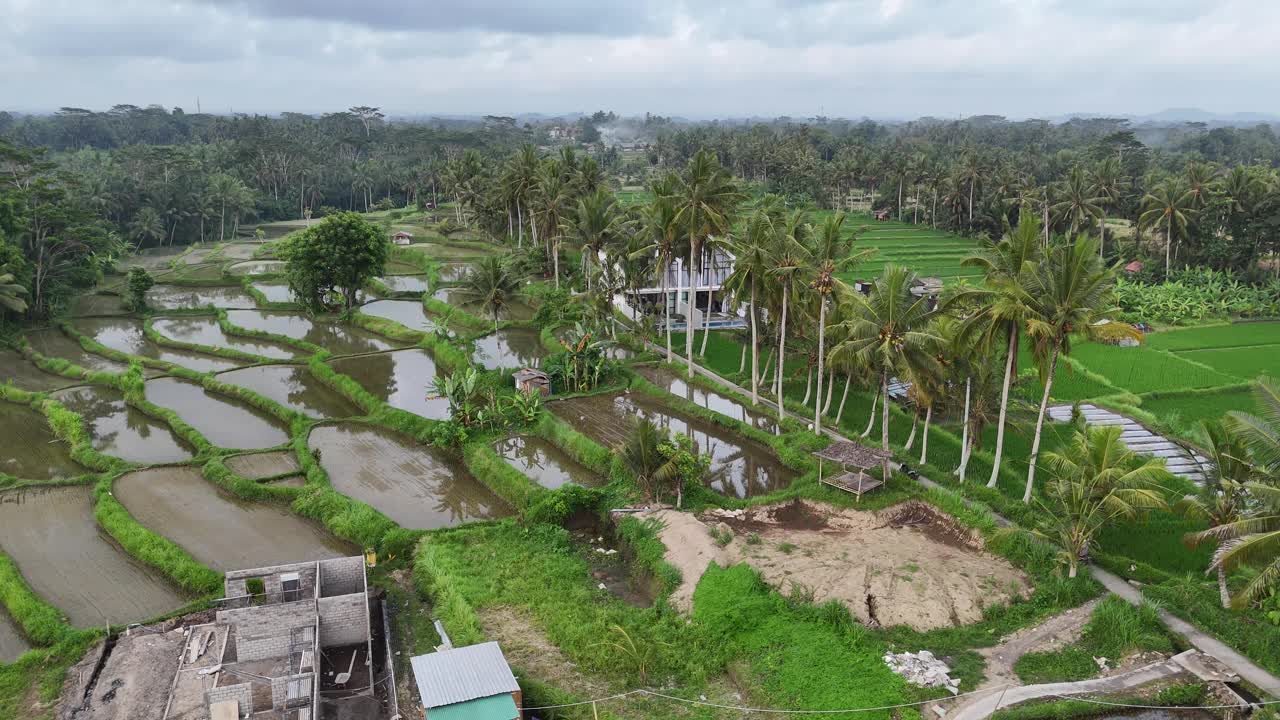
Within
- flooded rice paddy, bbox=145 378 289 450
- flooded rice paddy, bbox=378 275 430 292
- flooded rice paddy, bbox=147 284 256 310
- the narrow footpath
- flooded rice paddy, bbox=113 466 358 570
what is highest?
flooded rice paddy, bbox=378 275 430 292

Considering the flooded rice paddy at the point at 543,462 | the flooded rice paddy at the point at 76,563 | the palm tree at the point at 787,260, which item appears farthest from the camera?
the palm tree at the point at 787,260

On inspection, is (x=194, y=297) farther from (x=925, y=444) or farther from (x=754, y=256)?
(x=925, y=444)

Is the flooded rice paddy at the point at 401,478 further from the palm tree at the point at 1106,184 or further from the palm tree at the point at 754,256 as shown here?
the palm tree at the point at 1106,184

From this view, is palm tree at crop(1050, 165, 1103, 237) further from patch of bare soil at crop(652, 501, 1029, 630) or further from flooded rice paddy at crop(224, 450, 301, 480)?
flooded rice paddy at crop(224, 450, 301, 480)

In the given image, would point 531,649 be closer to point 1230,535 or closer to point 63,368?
point 1230,535

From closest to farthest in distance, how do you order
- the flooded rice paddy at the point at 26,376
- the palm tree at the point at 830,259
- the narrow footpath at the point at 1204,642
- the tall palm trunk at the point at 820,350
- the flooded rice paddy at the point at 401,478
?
the narrow footpath at the point at 1204,642 → the flooded rice paddy at the point at 401,478 → the palm tree at the point at 830,259 → the tall palm trunk at the point at 820,350 → the flooded rice paddy at the point at 26,376

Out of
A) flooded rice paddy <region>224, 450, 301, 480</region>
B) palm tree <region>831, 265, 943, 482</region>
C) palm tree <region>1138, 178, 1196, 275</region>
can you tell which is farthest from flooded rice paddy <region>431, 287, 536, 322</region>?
palm tree <region>1138, 178, 1196, 275</region>

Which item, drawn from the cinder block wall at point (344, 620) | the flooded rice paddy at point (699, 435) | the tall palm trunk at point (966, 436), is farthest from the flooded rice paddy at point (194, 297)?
the tall palm trunk at point (966, 436)
